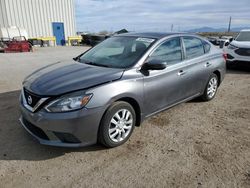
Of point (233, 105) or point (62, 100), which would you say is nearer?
point (62, 100)

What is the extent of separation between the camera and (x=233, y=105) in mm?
5164

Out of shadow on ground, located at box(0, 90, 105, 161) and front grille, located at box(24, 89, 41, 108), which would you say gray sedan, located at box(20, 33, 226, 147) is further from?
shadow on ground, located at box(0, 90, 105, 161)

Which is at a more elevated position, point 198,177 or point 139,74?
point 139,74

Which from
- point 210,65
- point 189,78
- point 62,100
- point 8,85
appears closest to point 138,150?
point 62,100

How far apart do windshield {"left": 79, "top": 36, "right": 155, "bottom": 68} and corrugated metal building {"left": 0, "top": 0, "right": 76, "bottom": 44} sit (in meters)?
21.9

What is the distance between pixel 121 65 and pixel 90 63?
1.97 feet

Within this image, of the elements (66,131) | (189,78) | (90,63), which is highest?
(90,63)

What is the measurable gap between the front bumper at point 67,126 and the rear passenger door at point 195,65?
2107 mm

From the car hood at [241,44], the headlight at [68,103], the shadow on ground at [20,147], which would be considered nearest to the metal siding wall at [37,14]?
the car hood at [241,44]

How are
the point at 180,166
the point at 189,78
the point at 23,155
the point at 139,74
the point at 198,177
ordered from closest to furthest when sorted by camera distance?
the point at 198,177, the point at 180,166, the point at 23,155, the point at 139,74, the point at 189,78

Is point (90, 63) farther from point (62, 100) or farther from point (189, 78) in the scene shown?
point (189, 78)

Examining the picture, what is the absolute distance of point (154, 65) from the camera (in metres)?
3.46

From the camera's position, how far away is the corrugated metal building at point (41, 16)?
74.0 ft

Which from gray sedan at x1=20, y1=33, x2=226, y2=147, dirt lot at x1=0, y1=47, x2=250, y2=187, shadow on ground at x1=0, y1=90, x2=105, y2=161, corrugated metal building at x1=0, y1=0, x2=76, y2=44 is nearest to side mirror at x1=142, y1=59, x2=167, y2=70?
gray sedan at x1=20, y1=33, x2=226, y2=147
